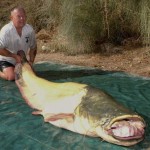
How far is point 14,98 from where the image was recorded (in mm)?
5121

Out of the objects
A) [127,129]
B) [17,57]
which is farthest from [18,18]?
[127,129]

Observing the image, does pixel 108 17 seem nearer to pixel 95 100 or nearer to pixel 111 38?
pixel 111 38

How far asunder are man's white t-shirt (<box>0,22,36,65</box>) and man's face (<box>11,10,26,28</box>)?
0.33ft

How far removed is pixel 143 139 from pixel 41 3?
6765mm

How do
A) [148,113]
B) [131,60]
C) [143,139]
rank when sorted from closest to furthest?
[143,139]
[148,113]
[131,60]

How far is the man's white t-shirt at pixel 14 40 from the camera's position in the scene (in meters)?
5.95

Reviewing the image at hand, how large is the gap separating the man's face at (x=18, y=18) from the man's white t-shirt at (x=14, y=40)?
100 mm

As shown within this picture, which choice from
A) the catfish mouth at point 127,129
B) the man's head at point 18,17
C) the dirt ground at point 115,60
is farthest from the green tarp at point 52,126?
the man's head at point 18,17

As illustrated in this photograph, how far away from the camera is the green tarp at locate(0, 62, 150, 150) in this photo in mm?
3764

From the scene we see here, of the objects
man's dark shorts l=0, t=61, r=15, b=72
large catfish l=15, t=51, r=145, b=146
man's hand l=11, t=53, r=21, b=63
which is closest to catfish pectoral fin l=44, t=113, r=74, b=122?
large catfish l=15, t=51, r=145, b=146

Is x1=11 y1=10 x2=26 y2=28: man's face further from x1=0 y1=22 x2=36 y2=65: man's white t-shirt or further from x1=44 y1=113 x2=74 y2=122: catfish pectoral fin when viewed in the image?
x1=44 y1=113 x2=74 y2=122: catfish pectoral fin

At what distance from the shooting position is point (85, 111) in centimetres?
372

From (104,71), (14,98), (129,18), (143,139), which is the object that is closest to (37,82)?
(14,98)

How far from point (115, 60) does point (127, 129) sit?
4216mm
